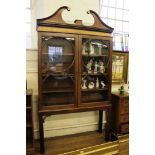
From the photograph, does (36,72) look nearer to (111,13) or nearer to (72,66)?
(72,66)

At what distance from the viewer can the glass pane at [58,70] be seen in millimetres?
2586

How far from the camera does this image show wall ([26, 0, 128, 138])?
278 centimetres

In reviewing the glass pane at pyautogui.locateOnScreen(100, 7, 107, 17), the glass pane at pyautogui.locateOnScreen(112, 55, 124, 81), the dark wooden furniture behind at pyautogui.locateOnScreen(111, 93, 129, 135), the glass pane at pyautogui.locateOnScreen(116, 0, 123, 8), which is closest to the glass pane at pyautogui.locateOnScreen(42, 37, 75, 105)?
the dark wooden furniture behind at pyautogui.locateOnScreen(111, 93, 129, 135)

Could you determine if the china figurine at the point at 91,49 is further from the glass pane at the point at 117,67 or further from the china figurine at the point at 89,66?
the glass pane at the point at 117,67

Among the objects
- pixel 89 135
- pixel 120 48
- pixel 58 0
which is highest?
pixel 58 0

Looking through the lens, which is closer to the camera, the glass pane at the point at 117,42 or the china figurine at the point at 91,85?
the china figurine at the point at 91,85

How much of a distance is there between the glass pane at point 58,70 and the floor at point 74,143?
2.07ft

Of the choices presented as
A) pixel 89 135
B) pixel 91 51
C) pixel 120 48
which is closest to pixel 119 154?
pixel 89 135

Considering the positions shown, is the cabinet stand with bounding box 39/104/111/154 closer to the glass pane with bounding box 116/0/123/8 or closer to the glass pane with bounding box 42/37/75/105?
the glass pane with bounding box 42/37/75/105

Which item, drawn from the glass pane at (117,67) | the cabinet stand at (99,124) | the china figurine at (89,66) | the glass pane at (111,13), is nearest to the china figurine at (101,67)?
the china figurine at (89,66)

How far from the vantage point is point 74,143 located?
9.07 ft
